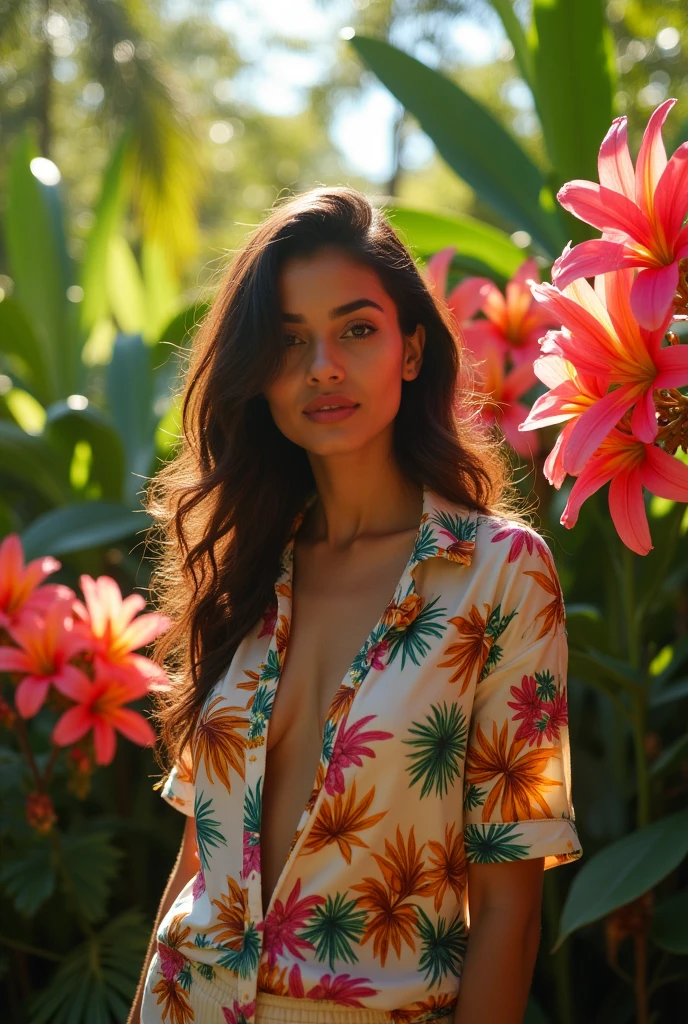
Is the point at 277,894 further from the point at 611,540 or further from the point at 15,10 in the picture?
the point at 15,10

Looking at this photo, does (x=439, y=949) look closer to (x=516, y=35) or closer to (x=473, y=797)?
(x=473, y=797)

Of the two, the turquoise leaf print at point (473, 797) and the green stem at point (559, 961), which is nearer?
the turquoise leaf print at point (473, 797)

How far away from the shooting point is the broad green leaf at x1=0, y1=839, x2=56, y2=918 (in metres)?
1.87

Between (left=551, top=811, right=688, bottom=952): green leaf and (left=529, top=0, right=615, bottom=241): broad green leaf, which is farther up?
(left=529, top=0, right=615, bottom=241): broad green leaf

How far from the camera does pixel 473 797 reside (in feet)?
3.82

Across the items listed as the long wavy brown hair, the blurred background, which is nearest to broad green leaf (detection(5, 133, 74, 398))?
the blurred background

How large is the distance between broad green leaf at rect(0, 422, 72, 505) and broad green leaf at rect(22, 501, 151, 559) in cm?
30

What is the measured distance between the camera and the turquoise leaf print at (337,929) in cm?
115

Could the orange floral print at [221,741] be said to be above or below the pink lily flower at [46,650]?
below

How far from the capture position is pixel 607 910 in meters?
1.47

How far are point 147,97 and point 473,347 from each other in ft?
33.5

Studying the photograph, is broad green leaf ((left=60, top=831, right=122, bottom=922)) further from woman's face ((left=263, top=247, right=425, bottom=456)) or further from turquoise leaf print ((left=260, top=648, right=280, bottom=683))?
woman's face ((left=263, top=247, right=425, bottom=456))

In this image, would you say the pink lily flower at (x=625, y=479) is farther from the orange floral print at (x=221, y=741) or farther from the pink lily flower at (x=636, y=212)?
the orange floral print at (x=221, y=741)

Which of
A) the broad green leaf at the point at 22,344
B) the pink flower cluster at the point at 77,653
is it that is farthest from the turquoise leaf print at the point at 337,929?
the broad green leaf at the point at 22,344
